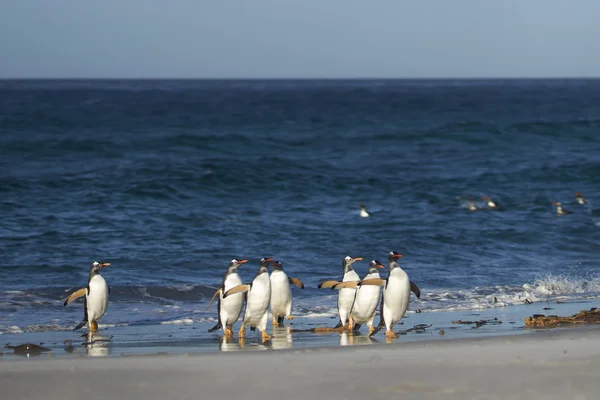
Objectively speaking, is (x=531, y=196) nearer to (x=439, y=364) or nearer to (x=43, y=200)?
(x=43, y=200)

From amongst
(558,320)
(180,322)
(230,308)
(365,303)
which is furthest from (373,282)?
(180,322)

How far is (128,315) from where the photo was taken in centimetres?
1117

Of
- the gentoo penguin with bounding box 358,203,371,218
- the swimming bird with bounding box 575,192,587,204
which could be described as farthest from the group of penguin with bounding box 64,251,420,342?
the swimming bird with bounding box 575,192,587,204

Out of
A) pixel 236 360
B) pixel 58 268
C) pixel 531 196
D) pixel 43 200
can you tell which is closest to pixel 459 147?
pixel 531 196

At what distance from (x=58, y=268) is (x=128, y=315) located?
3389 mm

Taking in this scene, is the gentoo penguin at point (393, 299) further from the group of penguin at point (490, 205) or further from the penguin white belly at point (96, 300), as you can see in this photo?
the group of penguin at point (490, 205)

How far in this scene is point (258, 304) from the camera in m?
9.42

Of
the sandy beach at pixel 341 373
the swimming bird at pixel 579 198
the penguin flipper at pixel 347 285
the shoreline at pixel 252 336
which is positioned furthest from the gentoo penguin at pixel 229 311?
the swimming bird at pixel 579 198

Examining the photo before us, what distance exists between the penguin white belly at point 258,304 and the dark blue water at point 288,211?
1584 mm

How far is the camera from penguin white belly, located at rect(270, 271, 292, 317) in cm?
1014

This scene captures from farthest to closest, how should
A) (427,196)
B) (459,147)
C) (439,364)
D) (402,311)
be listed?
1. (459,147)
2. (427,196)
3. (402,311)
4. (439,364)

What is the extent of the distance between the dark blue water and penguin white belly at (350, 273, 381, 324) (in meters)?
1.74

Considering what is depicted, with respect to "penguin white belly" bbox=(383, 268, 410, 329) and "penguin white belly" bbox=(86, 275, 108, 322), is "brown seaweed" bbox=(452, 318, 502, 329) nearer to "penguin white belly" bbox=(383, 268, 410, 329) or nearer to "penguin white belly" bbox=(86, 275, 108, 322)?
"penguin white belly" bbox=(383, 268, 410, 329)

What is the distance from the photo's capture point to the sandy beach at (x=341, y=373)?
6164 mm
